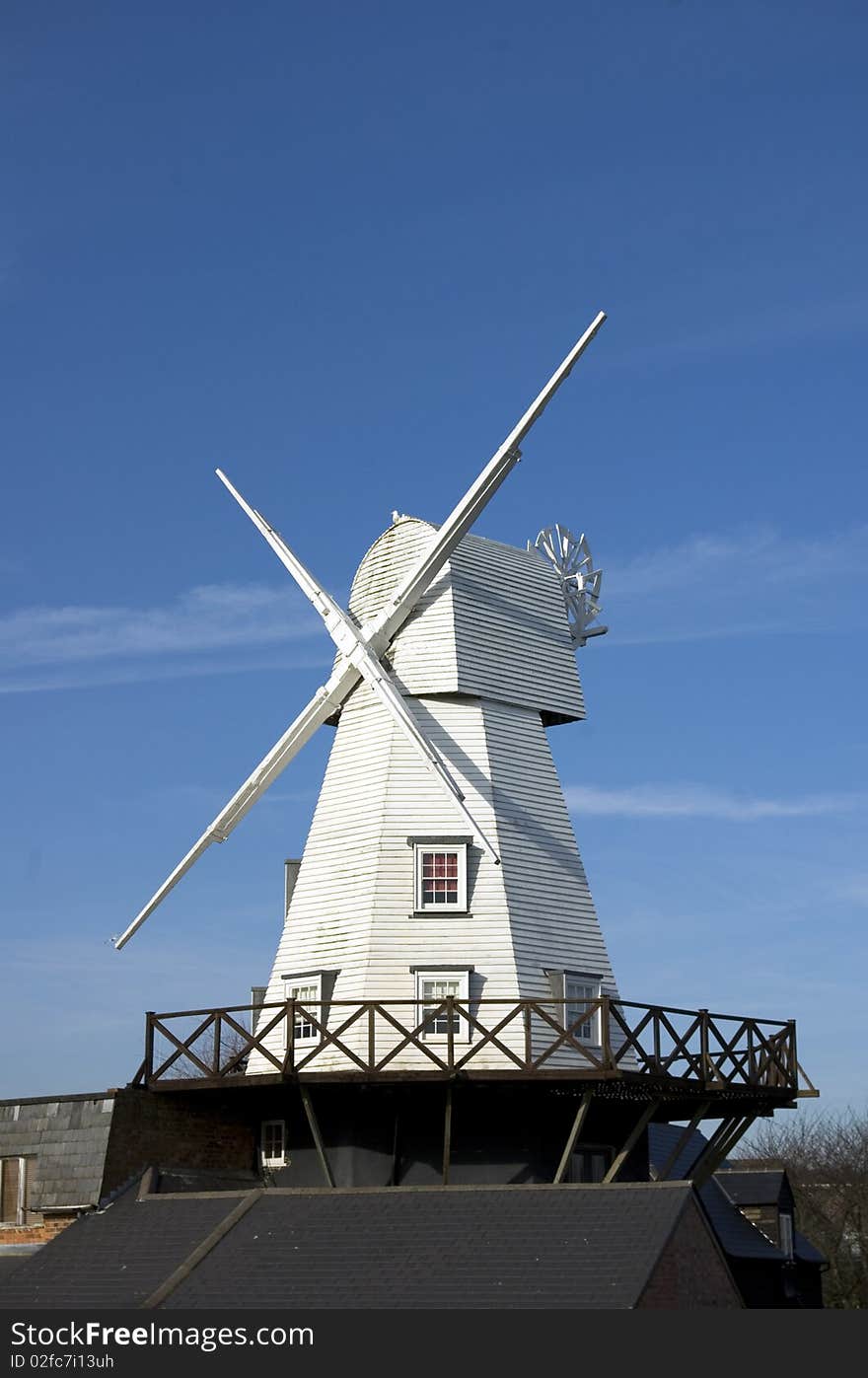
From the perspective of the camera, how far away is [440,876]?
24.9 m

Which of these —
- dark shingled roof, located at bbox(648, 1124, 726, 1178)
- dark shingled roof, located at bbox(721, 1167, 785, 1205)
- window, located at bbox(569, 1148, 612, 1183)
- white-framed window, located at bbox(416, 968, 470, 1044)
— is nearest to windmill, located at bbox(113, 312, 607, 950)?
white-framed window, located at bbox(416, 968, 470, 1044)

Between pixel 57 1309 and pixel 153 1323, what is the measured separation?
1922 mm

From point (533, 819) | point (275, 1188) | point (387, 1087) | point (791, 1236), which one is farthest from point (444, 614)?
point (791, 1236)

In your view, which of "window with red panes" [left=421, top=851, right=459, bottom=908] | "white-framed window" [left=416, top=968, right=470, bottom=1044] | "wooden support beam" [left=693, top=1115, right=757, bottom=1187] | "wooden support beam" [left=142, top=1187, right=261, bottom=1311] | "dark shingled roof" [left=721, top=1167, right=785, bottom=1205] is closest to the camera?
"wooden support beam" [left=142, top=1187, right=261, bottom=1311]

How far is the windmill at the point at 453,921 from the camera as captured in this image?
23.6 meters

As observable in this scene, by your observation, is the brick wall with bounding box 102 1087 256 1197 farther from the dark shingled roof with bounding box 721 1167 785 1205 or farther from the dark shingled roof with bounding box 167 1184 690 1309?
the dark shingled roof with bounding box 721 1167 785 1205

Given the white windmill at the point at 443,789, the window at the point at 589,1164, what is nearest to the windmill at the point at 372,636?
the white windmill at the point at 443,789

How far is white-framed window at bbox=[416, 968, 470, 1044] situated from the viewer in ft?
77.1

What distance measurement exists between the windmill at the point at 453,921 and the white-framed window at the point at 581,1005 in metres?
0.04

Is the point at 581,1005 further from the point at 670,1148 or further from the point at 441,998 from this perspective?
the point at 670,1148

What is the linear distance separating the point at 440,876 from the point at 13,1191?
7.48m

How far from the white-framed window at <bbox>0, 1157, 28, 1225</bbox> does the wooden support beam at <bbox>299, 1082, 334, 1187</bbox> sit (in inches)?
174

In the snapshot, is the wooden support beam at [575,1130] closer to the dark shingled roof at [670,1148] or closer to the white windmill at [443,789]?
the white windmill at [443,789]

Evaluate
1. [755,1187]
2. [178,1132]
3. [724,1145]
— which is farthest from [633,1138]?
[755,1187]
